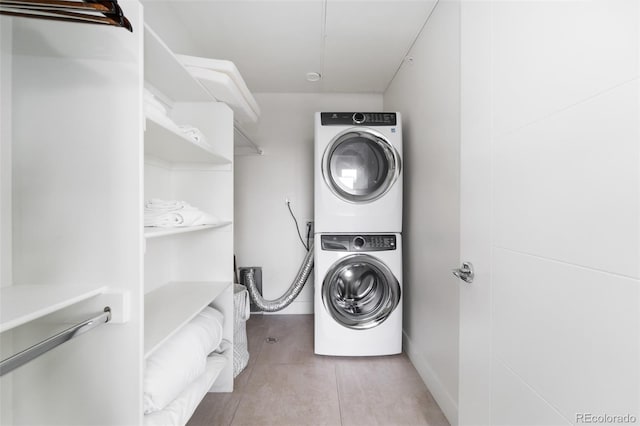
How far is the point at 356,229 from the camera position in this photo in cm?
224

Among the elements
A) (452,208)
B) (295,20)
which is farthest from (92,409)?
(295,20)

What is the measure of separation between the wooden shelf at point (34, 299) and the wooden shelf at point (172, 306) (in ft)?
0.93

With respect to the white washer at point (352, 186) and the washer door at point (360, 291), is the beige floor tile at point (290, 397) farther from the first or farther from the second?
the white washer at point (352, 186)

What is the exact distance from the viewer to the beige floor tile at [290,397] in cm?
162

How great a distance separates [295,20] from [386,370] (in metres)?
2.43

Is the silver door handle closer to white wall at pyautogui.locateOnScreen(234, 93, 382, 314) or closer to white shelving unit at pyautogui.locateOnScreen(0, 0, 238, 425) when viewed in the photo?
white shelving unit at pyautogui.locateOnScreen(0, 0, 238, 425)

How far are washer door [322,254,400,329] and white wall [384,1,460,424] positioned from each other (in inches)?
→ 8.6

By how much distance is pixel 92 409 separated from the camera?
902mm

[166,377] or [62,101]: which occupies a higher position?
[62,101]

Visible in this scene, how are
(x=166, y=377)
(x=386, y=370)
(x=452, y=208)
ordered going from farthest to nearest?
(x=386, y=370)
(x=452, y=208)
(x=166, y=377)

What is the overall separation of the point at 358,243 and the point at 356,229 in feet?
0.35

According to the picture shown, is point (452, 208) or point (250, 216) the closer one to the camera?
point (452, 208)

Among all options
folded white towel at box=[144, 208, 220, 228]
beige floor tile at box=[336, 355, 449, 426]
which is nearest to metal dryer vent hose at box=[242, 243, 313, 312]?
beige floor tile at box=[336, 355, 449, 426]

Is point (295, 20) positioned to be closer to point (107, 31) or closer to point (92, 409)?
point (107, 31)
